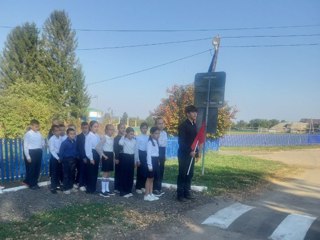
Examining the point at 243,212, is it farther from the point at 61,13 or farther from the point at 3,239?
the point at 61,13

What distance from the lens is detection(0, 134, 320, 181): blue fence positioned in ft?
31.7

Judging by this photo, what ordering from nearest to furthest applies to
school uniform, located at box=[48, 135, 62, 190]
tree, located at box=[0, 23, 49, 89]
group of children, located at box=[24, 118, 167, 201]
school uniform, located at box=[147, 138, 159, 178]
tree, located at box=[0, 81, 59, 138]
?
school uniform, located at box=[147, 138, 159, 178] → group of children, located at box=[24, 118, 167, 201] → school uniform, located at box=[48, 135, 62, 190] → tree, located at box=[0, 81, 59, 138] → tree, located at box=[0, 23, 49, 89]

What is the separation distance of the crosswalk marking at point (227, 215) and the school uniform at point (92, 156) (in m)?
3.02

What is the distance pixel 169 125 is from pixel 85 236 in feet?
62.1

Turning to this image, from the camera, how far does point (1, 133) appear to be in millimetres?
17891

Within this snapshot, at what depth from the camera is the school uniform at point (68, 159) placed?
8.31 meters

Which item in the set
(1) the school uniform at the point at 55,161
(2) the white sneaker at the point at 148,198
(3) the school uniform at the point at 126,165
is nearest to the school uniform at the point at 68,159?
(1) the school uniform at the point at 55,161

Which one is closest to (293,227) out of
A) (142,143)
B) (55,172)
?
(142,143)

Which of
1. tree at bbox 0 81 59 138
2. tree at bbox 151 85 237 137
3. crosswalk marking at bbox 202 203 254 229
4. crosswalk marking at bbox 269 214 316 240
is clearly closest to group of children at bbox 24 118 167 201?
crosswalk marking at bbox 202 203 254 229

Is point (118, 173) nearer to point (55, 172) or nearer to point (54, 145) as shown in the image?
point (55, 172)

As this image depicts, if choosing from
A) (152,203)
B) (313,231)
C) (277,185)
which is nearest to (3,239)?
(152,203)

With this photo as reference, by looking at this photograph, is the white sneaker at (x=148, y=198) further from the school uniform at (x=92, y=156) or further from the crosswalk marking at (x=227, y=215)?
the crosswalk marking at (x=227, y=215)

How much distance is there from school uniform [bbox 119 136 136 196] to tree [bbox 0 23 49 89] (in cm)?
3131

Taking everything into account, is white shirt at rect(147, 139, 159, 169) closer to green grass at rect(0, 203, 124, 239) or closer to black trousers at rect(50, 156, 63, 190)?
green grass at rect(0, 203, 124, 239)
